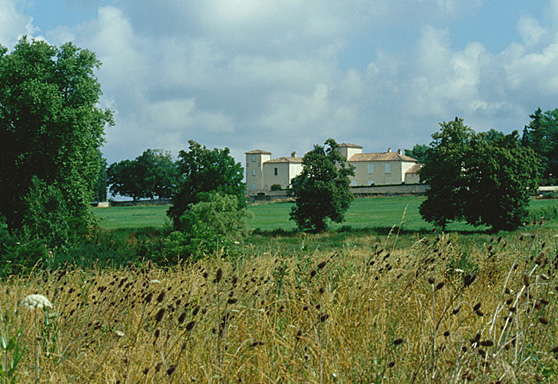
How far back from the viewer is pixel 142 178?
8125 cm

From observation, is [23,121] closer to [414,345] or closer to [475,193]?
[475,193]

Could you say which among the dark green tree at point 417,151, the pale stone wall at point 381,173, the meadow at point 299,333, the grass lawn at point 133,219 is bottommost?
the grass lawn at point 133,219

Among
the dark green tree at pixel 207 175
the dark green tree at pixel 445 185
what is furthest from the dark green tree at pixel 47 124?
the dark green tree at pixel 445 185

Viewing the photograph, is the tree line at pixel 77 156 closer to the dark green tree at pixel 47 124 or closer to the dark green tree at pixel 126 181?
the dark green tree at pixel 47 124

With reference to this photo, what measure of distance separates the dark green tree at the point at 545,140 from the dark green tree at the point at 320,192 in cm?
3207

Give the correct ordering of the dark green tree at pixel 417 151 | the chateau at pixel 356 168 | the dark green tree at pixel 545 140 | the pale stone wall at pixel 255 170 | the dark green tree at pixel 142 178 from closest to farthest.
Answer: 1. the dark green tree at pixel 545 140
2. the dark green tree at pixel 142 178
3. the chateau at pixel 356 168
4. the pale stone wall at pixel 255 170
5. the dark green tree at pixel 417 151

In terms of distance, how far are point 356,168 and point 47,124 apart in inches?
2448

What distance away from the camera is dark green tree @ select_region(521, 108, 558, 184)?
59.5 meters

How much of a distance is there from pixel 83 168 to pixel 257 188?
68977mm

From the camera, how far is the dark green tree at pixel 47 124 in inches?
961

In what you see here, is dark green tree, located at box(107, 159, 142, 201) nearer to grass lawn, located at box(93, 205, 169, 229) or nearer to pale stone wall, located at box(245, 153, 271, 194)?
grass lawn, located at box(93, 205, 169, 229)

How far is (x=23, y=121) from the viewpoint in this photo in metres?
24.8

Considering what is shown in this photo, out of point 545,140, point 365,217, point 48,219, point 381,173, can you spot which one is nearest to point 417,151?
point 381,173

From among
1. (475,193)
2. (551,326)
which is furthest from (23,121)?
(551,326)
